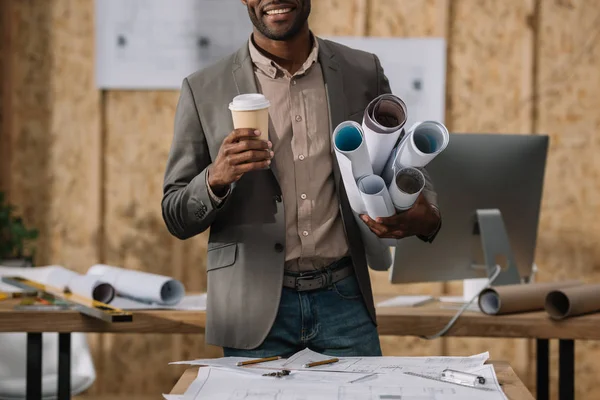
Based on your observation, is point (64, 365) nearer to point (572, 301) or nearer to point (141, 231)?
point (572, 301)

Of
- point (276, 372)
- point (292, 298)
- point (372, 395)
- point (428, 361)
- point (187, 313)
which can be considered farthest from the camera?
point (187, 313)

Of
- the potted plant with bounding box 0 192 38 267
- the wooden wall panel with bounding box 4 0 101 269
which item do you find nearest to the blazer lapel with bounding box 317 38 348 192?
the potted plant with bounding box 0 192 38 267

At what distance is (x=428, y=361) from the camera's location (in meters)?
1.49

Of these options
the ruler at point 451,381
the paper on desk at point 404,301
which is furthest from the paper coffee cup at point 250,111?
the paper on desk at point 404,301

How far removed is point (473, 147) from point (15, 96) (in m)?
2.73

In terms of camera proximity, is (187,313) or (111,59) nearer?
(187,313)

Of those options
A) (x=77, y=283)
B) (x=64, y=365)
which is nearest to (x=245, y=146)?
(x=77, y=283)

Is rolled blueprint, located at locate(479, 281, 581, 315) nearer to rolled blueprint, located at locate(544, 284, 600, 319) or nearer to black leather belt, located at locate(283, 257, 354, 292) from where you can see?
rolled blueprint, located at locate(544, 284, 600, 319)

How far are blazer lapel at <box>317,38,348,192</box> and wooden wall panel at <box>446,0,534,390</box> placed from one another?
8.23 feet

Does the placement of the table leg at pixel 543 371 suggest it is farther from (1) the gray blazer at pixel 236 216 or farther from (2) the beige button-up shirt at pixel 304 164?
(2) the beige button-up shirt at pixel 304 164

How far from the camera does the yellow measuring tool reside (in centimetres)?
213

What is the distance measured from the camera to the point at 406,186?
4.64 feet

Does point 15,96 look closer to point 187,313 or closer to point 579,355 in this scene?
point 187,313

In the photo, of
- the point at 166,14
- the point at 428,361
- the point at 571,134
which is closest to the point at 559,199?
the point at 571,134
